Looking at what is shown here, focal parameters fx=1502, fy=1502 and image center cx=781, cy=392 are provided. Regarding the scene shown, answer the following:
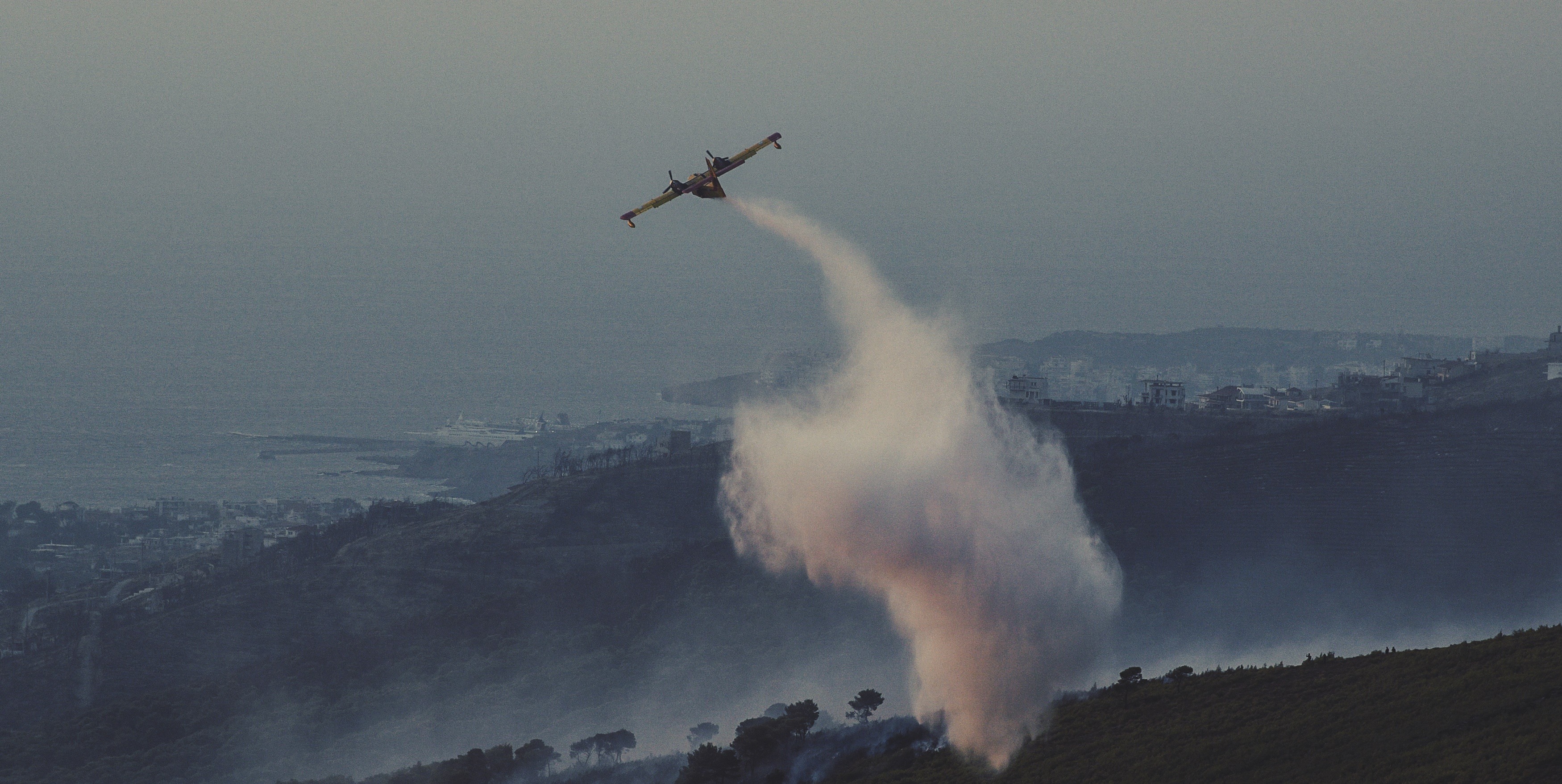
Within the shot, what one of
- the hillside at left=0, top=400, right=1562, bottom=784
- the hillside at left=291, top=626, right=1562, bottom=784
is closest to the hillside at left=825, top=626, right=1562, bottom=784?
the hillside at left=291, top=626, right=1562, bottom=784

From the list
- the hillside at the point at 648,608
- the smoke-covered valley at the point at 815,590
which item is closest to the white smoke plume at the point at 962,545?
the smoke-covered valley at the point at 815,590

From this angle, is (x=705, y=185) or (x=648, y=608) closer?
(x=705, y=185)

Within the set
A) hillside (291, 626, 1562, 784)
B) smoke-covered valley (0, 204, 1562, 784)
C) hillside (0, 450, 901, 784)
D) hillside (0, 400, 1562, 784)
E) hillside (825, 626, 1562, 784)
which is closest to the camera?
A: hillside (825, 626, 1562, 784)

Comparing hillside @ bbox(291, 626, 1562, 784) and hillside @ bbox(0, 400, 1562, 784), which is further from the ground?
hillside @ bbox(0, 400, 1562, 784)

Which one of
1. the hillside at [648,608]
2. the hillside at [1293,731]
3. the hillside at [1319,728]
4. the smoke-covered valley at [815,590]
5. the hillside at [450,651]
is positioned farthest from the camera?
A: the hillside at [648,608]

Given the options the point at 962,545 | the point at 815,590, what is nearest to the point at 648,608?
the point at 815,590

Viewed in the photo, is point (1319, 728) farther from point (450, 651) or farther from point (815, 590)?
point (450, 651)

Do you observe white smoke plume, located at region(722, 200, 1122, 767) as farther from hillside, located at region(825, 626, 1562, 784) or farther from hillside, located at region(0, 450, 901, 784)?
hillside, located at region(0, 450, 901, 784)

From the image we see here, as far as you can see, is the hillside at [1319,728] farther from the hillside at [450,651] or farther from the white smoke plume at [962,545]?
the hillside at [450,651]

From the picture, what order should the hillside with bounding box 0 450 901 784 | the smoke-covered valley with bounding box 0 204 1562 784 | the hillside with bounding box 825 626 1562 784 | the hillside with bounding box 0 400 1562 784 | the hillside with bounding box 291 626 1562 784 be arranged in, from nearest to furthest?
the hillside with bounding box 825 626 1562 784, the hillside with bounding box 291 626 1562 784, the smoke-covered valley with bounding box 0 204 1562 784, the hillside with bounding box 0 450 901 784, the hillside with bounding box 0 400 1562 784

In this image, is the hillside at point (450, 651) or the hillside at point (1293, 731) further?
the hillside at point (450, 651)

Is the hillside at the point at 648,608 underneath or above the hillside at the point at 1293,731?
above

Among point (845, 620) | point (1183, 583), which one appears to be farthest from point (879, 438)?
point (1183, 583)
